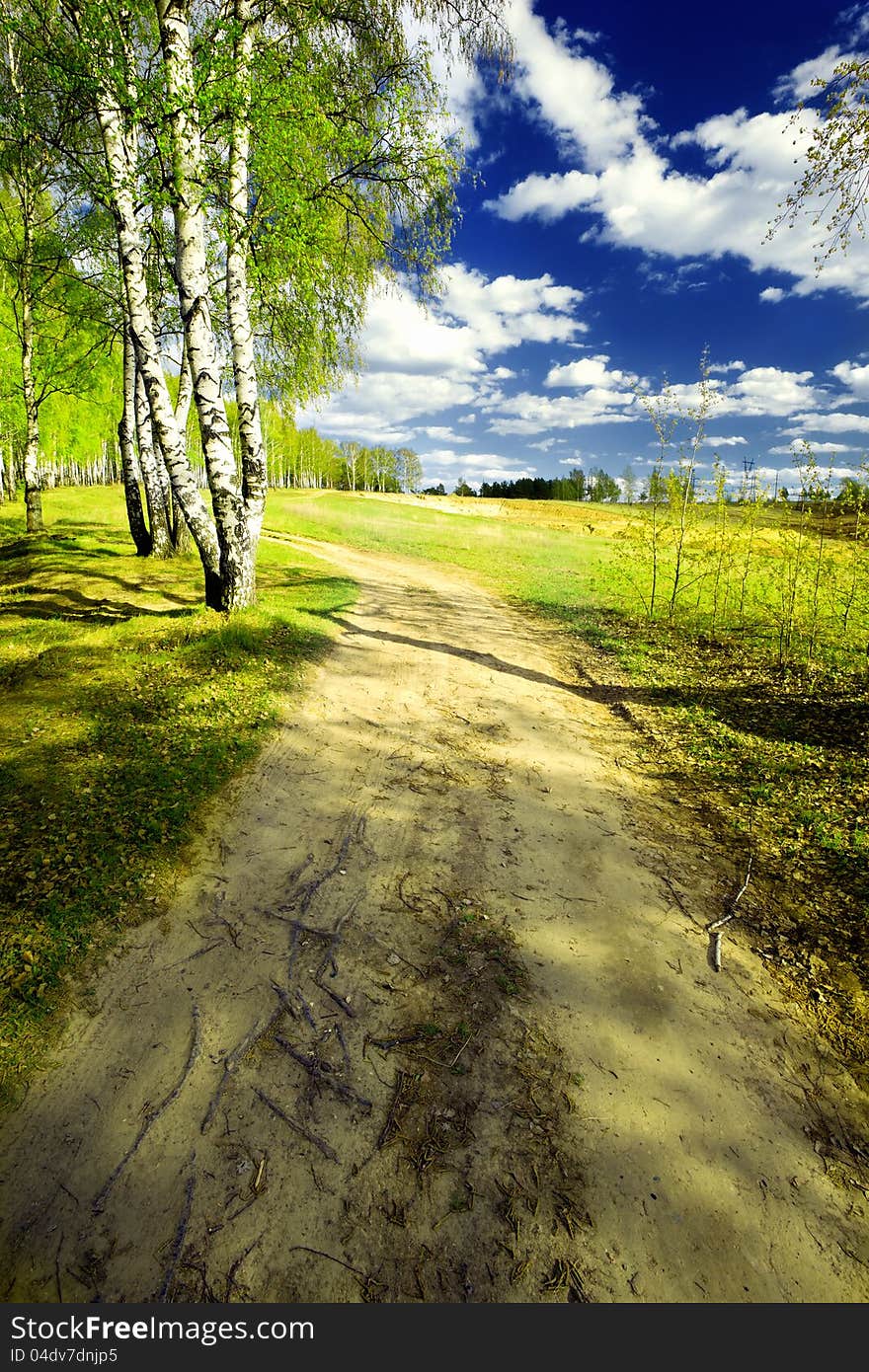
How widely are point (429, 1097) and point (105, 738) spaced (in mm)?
4815

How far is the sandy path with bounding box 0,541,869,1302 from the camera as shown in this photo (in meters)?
2.37

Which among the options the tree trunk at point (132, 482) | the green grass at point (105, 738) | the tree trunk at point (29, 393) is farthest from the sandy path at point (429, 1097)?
the tree trunk at point (29, 393)

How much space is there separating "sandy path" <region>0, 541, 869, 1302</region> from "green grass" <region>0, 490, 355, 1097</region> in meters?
0.38

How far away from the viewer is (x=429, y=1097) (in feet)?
9.67

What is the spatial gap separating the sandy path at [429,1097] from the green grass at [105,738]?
0.38m

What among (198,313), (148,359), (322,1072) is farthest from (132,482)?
(322,1072)

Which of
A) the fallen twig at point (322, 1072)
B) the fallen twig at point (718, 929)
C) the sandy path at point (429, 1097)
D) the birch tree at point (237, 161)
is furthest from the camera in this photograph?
the birch tree at point (237, 161)

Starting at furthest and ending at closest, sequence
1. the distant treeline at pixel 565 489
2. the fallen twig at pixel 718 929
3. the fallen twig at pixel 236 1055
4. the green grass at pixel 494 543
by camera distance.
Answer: the distant treeline at pixel 565 489, the green grass at pixel 494 543, the fallen twig at pixel 718 929, the fallen twig at pixel 236 1055

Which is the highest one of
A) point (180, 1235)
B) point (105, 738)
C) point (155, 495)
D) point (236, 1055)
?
point (155, 495)

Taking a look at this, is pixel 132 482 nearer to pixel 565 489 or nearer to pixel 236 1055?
pixel 236 1055

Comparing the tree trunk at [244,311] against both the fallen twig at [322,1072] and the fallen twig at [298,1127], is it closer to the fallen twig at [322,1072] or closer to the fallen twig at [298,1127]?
the fallen twig at [322,1072]

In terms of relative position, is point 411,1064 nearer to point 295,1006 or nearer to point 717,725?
point 295,1006

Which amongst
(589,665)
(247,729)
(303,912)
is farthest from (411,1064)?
(589,665)

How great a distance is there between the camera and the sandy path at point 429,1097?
2.37m
